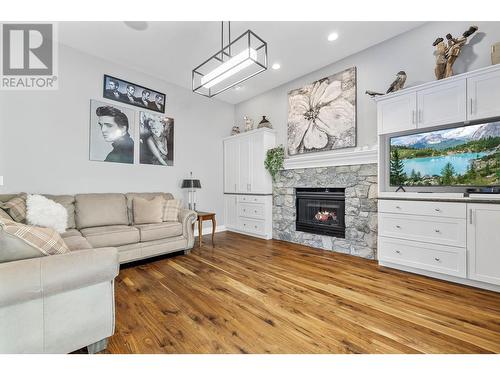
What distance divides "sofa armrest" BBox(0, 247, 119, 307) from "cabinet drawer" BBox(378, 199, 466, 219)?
9.98 feet

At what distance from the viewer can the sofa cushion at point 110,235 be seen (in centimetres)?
272

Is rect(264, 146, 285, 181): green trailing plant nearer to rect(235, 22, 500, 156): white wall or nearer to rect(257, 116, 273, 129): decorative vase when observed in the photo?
rect(257, 116, 273, 129): decorative vase

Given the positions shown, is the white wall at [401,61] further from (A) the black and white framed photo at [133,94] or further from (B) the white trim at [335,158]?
(A) the black and white framed photo at [133,94]

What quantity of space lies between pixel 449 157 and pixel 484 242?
1.00 metres

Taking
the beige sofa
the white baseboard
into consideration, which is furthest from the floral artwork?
the beige sofa

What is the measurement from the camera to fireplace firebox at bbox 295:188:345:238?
12.0 ft

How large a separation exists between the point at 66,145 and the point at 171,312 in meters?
3.04

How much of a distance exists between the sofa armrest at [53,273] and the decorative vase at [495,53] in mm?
3952

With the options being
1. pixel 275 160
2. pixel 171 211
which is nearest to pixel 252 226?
pixel 275 160

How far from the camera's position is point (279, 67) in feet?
12.9

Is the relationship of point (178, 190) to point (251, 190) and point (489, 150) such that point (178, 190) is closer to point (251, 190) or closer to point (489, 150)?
point (251, 190)

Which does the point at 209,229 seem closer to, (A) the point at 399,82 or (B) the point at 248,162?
(B) the point at 248,162
